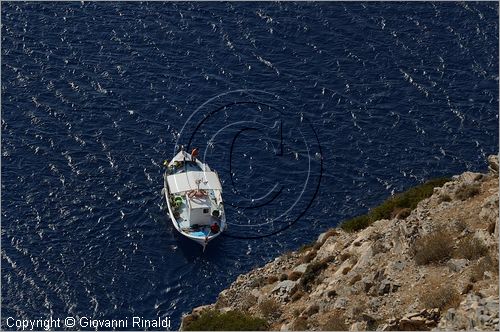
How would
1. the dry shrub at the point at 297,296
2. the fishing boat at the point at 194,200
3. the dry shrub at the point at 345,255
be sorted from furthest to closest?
the fishing boat at the point at 194,200, the dry shrub at the point at 345,255, the dry shrub at the point at 297,296

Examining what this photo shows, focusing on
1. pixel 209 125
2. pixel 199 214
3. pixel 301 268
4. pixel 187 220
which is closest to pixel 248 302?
pixel 301 268

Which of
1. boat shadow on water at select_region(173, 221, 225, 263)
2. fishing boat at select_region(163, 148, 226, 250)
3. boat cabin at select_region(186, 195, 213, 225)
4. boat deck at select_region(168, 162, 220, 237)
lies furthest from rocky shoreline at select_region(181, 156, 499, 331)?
boat cabin at select_region(186, 195, 213, 225)

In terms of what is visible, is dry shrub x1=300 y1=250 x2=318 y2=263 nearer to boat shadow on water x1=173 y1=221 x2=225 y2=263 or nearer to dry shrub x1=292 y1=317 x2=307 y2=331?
dry shrub x1=292 y1=317 x2=307 y2=331

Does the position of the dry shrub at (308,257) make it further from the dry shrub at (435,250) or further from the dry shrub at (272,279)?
the dry shrub at (435,250)

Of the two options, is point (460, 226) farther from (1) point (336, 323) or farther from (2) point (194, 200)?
(2) point (194, 200)

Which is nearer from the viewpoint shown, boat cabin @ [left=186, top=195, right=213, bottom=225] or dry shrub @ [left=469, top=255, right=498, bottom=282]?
dry shrub @ [left=469, top=255, right=498, bottom=282]

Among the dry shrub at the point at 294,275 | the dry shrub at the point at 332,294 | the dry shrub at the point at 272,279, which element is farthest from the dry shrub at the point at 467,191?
the dry shrub at the point at 272,279
